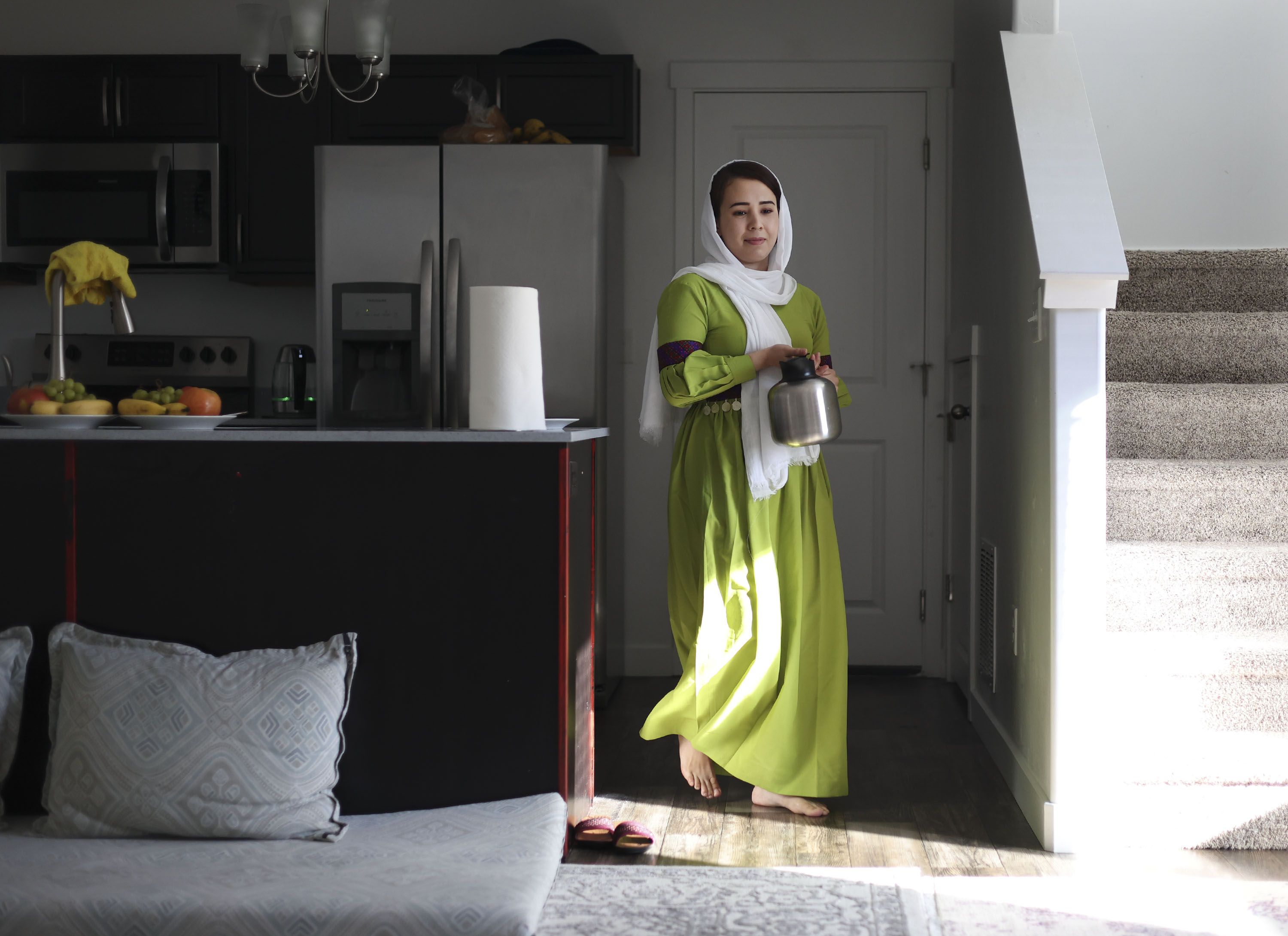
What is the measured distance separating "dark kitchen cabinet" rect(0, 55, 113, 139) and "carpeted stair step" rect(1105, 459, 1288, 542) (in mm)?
3353

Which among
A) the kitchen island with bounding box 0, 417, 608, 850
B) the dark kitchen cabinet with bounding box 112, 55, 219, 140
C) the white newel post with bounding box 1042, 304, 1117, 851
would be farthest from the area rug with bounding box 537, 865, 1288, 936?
the dark kitchen cabinet with bounding box 112, 55, 219, 140

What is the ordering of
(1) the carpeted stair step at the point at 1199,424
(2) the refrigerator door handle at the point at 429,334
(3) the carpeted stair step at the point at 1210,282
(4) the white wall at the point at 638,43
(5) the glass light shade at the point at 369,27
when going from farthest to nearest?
(4) the white wall at the point at 638,43
(2) the refrigerator door handle at the point at 429,334
(3) the carpeted stair step at the point at 1210,282
(1) the carpeted stair step at the point at 1199,424
(5) the glass light shade at the point at 369,27

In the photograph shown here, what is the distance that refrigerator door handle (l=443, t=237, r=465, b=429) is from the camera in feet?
11.6

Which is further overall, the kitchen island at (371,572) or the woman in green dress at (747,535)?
the woman in green dress at (747,535)

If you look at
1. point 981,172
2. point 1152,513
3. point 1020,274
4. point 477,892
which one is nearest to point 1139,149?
point 981,172

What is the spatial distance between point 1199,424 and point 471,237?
2.12 m

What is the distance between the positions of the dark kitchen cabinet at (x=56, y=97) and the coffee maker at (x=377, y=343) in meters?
1.49

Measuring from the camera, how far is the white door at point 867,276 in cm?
406

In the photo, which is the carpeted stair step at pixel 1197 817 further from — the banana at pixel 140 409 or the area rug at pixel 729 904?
the banana at pixel 140 409

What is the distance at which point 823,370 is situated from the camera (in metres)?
2.64

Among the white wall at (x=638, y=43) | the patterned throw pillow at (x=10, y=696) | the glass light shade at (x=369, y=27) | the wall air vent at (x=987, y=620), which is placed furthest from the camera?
the white wall at (x=638, y=43)

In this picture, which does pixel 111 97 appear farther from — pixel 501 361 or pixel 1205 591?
pixel 1205 591

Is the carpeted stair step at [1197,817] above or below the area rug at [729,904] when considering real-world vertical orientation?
below

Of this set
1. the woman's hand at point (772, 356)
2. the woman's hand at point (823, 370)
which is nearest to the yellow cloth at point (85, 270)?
the woman's hand at point (772, 356)
